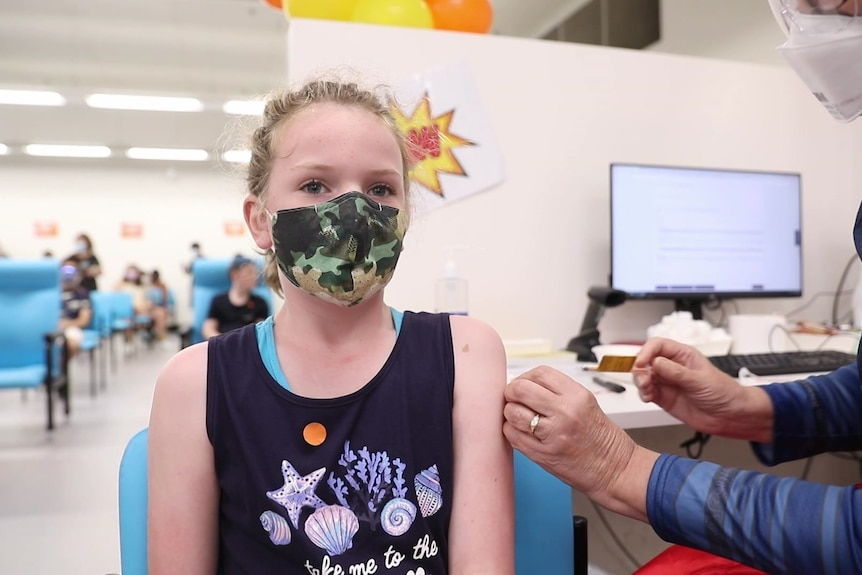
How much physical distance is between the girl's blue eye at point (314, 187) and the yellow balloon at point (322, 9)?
1319 mm

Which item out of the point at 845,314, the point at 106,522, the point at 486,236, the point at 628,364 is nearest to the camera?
the point at 628,364

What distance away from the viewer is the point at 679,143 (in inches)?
82.3

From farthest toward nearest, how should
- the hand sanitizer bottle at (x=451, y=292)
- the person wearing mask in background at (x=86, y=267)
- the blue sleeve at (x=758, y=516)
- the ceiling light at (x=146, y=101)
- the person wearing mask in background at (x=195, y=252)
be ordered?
1. the person wearing mask in background at (x=195, y=252)
2. the ceiling light at (x=146, y=101)
3. the person wearing mask in background at (x=86, y=267)
4. the hand sanitizer bottle at (x=451, y=292)
5. the blue sleeve at (x=758, y=516)

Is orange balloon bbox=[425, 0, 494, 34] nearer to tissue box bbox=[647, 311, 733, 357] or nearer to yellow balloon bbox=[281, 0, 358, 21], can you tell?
yellow balloon bbox=[281, 0, 358, 21]

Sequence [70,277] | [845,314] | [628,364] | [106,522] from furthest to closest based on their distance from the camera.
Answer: [70,277], [106,522], [845,314], [628,364]

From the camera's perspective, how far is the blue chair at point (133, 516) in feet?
2.74

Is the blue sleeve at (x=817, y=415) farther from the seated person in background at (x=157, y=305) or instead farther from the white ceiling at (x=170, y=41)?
the seated person in background at (x=157, y=305)

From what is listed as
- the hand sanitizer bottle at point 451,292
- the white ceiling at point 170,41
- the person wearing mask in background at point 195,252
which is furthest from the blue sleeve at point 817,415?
the person wearing mask in background at point 195,252

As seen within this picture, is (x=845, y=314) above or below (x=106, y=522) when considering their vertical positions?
above

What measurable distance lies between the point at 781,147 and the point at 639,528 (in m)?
1.45

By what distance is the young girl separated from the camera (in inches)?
31.3

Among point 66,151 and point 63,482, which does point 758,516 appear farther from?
point 66,151

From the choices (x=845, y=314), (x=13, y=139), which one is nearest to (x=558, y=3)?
(x=845, y=314)

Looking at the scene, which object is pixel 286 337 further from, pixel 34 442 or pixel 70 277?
pixel 70 277
